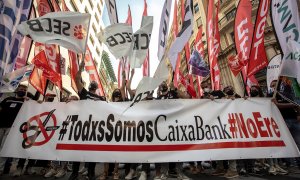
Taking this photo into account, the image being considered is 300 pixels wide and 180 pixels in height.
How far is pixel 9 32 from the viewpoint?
16.4ft

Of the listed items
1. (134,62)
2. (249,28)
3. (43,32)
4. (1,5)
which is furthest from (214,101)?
(1,5)

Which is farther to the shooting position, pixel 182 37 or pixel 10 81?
pixel 182 37

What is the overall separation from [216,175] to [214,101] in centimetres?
156

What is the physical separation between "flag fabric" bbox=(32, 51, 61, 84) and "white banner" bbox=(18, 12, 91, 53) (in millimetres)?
1378

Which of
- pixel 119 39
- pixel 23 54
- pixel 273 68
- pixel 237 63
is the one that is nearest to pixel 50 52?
pixel 23 54

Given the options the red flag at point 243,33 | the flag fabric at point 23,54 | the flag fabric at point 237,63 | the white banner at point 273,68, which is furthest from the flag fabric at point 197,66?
the flag fabric at point 23,54

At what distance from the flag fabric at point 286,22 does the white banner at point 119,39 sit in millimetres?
3383

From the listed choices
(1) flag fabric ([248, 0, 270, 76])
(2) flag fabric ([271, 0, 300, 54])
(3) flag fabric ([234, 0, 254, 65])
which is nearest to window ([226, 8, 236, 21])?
(3) flag fabric ([234, 0, 254, 65])

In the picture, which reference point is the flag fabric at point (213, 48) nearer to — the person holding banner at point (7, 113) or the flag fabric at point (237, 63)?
the flag fabric at point (237, 63)

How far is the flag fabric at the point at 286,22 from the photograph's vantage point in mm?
5473

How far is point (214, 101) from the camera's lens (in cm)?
551

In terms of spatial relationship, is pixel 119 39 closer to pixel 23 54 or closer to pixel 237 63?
pixel 23 54

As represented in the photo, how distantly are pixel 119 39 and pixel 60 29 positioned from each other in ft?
4.42

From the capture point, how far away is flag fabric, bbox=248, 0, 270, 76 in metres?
6.30
